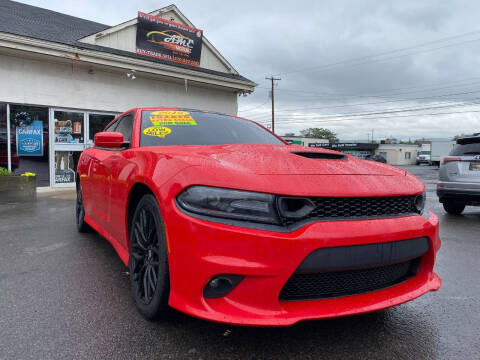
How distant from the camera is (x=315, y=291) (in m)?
1.71

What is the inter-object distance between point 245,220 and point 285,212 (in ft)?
0.62

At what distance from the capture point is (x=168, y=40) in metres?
11.7

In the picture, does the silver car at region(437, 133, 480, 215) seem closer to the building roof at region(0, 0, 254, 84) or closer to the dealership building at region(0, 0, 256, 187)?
the dealership building at region(0, 0, 256, 187)

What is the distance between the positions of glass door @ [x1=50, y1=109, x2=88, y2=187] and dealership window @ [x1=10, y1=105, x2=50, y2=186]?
0.18 metres

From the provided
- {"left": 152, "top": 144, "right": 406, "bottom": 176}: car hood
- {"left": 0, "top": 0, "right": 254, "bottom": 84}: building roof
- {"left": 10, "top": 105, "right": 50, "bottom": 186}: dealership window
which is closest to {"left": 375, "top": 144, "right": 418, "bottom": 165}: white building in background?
{"left": 0, "top": 0, "right": 254, "bottom": 84}: building roof

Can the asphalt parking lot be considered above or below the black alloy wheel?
below

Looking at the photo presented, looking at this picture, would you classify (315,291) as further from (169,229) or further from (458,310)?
(458,310)

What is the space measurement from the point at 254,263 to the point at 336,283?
0.46m

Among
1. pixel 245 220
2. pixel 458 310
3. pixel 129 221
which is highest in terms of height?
pixel 245 220

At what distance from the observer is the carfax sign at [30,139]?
29.1 feet

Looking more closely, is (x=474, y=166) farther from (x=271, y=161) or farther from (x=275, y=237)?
A: (x=275, y=237)

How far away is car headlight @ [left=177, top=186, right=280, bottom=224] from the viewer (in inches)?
64.4

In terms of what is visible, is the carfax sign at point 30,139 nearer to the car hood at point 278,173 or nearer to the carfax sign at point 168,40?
the carfax sign at point 168,40

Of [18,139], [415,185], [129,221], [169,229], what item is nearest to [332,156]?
[415,185]
